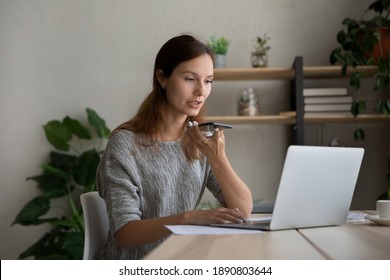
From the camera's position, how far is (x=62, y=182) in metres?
3.93

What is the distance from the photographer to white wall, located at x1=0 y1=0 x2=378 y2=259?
3.91 m

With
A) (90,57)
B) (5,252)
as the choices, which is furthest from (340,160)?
(5,252)

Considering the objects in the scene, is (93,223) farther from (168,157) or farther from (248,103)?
(248,103)

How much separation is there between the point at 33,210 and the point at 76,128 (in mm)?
583

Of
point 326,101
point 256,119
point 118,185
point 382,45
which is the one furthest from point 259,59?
point 118,185

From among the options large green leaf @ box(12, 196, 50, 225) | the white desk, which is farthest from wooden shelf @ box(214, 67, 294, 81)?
the white desk

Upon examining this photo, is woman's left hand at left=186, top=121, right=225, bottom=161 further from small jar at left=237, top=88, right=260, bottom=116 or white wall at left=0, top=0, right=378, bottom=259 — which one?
white wall at left=0, top=0, right=378, bottom=259

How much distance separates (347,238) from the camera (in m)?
1.14

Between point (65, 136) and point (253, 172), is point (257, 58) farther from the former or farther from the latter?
point (65, 136)

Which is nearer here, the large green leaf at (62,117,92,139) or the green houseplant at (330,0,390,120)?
the green houseplant at (330,0,390,120)

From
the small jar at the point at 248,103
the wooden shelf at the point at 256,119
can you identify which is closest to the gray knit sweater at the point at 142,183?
the wooden shelf at the point at 256,119

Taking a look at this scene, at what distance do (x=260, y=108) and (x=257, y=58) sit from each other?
1.26 ft

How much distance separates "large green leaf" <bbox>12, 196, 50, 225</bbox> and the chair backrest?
2.26 m

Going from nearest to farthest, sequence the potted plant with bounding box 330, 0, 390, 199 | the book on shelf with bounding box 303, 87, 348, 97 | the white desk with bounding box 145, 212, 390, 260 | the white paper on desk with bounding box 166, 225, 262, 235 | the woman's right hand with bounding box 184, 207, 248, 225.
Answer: the white desk with bounding box 145, 212, 390, 260 → the white paper on desk with bounding box 166, 225, 262, 235 → the woman's right hand with bounding box 184, 207, 248, 225 → the potted plant with bounding box 330, 0, 390, 199 → the book on shelf with bounding box 303, 87, 348, 97
